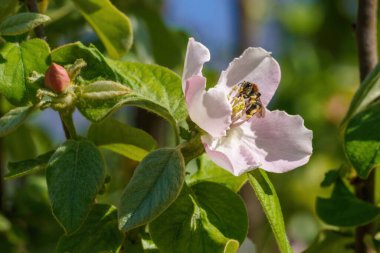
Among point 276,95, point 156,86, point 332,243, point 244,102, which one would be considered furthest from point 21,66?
point 276,95

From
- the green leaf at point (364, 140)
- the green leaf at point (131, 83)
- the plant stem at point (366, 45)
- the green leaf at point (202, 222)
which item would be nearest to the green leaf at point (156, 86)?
the green leaf at point (131, 83)

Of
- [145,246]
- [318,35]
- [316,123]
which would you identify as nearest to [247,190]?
[316,123]

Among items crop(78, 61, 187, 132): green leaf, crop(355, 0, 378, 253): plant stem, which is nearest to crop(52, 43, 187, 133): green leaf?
crop(78, 61, 187, 132): green leaf

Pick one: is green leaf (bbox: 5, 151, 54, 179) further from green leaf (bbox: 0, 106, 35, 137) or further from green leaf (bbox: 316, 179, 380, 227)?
green leaf (bbox: 316, 179, 380, 227)

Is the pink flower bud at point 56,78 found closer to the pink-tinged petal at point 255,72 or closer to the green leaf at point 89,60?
the green leaf at point 89,60

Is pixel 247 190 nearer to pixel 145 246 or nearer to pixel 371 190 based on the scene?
pixel 371 190
